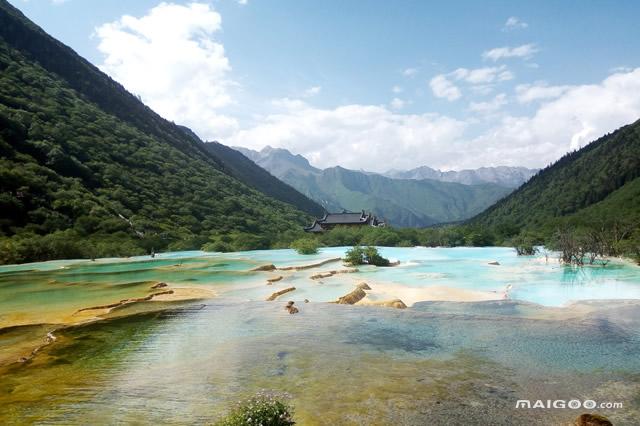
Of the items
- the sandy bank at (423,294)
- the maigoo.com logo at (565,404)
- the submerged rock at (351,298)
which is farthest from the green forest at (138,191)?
the maigoo.com logo at (565,404)

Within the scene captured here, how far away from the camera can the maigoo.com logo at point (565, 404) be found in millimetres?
8547

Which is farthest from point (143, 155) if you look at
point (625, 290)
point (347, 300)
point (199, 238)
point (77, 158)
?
point (625, 290)

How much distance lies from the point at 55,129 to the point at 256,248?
5232 centimetres

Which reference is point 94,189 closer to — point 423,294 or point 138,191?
point 138,191

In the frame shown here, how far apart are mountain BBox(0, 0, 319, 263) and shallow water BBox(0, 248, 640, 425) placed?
37.6m

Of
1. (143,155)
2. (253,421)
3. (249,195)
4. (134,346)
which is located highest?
(143,155)

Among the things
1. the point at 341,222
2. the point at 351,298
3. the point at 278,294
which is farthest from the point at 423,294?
the point at 341,222

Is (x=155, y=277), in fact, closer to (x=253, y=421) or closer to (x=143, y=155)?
(x=253, y=421)

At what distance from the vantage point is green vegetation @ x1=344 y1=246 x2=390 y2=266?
41.2 metres

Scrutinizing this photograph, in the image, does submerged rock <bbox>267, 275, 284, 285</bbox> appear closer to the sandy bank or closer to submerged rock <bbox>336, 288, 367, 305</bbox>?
the sandy bank

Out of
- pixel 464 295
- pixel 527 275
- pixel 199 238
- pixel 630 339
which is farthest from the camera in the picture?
pixel 199 238

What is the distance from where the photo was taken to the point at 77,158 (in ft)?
269

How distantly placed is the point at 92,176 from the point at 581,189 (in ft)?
379

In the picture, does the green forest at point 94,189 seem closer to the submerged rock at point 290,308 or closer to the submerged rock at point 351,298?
the submerged rock at point 290,308
